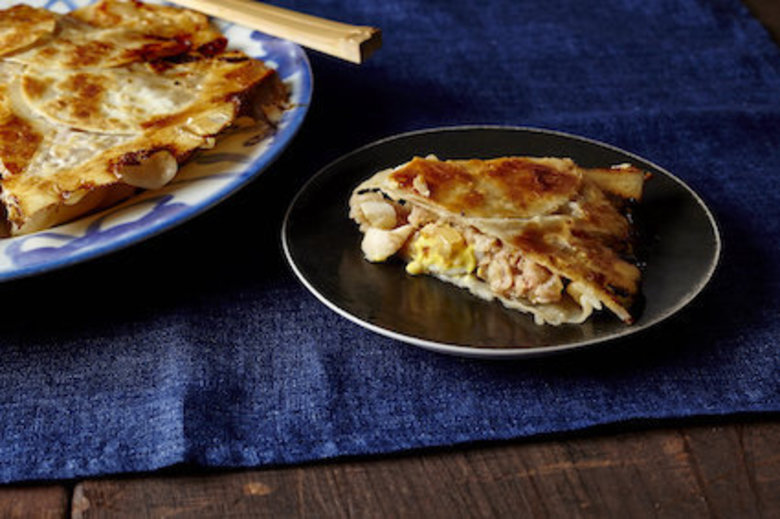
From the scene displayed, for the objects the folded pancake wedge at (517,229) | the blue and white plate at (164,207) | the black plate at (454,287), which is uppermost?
the blue and white plate at (164,207)

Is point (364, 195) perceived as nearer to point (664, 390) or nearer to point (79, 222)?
point (79, 222)

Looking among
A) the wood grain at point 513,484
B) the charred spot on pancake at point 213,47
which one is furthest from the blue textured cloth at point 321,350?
the charred spot on pancake at point 213,47

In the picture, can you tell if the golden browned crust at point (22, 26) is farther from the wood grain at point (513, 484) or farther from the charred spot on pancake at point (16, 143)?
the wood grain at point (513, 484)

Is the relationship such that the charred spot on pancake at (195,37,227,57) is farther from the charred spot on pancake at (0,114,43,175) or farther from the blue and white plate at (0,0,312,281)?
the charred spot on pancake at (0,114,43,175)

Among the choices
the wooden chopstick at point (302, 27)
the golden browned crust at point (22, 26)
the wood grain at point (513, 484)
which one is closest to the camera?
the wood grain at point (513, 484)

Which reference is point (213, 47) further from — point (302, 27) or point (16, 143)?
point (16, 143)
